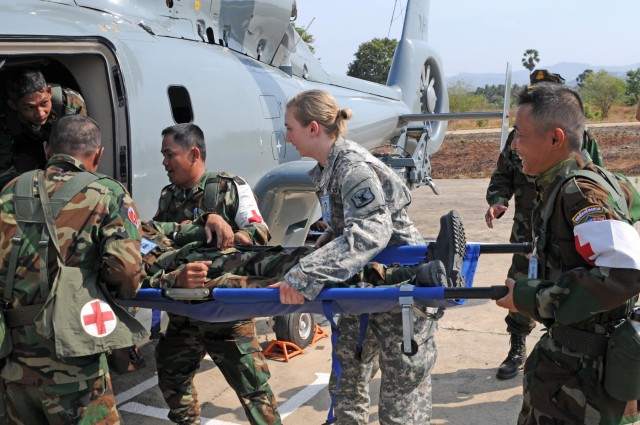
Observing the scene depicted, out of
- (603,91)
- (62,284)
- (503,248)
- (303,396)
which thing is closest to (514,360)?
(303,396)

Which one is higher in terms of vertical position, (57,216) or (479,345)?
(57,216)

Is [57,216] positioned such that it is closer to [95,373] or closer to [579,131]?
[95,373]

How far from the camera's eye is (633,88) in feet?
161

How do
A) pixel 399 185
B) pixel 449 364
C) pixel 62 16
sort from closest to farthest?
pixel 399 185
pixel 62 16
pixel 449 364

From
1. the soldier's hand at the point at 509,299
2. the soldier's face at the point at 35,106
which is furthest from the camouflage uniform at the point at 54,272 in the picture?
the soldier's hand at the point at 509,299

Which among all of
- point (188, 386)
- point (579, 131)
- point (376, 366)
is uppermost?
point (579, 131)

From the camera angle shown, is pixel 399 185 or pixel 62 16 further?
pixel 62 16

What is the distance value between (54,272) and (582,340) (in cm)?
183

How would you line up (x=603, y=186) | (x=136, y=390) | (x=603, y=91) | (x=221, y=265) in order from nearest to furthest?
(x=603, y=186)
(x=221, y=265)
(x=136, y=390)
(x=603, y=91)

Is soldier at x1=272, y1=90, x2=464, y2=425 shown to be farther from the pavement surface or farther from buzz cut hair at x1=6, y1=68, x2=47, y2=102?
buzz cut hair at x1=6, y1=68, x2=47, y2=102

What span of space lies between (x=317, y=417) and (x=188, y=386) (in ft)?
3.07

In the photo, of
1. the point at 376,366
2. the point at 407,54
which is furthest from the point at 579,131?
the point at 407,54

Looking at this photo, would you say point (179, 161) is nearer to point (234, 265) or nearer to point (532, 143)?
point (234, 265)

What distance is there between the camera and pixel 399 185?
Answer: 2709 millimetres
